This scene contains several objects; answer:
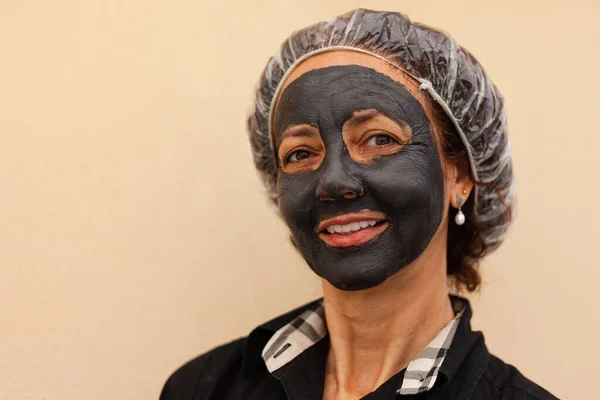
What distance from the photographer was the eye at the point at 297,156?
44.5 inches

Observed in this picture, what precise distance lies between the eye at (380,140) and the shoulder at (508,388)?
0.51m

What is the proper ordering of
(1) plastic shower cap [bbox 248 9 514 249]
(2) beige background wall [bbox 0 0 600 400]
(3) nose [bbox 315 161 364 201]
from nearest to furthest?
(3) nose [bbox 315 161 364 201], (1) plastic shower cap [bbox 248 9 514 249], (2) beige background wall [bbox 0 0 600 400]

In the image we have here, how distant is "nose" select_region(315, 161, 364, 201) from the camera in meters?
Result: 1.00


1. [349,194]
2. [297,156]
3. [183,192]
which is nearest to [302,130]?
[297,156]

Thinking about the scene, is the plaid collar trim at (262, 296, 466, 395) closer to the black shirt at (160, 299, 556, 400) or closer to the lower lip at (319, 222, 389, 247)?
the black shirt at (160, 299, 556, 400)

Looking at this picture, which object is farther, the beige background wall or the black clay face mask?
the beige background wall

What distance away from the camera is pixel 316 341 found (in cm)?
124

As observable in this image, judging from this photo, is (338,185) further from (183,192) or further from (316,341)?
(183,192)

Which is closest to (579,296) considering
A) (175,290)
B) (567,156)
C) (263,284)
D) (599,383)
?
(599,383)

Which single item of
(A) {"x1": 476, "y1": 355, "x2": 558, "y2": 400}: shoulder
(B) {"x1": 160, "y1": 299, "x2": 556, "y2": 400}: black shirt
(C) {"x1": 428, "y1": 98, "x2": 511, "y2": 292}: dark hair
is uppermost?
(C) {"x1": 428, "y1": 98, "x2": 511, "y2": 292}: dark hair

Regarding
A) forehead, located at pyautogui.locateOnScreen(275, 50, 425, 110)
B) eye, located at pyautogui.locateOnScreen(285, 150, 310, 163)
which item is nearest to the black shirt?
eye, located at pyautogui.locateOnScreen(285, 150, 310, 163)

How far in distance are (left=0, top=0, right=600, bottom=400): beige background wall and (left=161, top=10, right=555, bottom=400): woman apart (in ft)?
0.88

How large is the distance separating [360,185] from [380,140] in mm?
116

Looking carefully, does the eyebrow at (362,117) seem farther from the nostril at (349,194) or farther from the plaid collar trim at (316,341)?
the plaid collar trim at (316,341)
